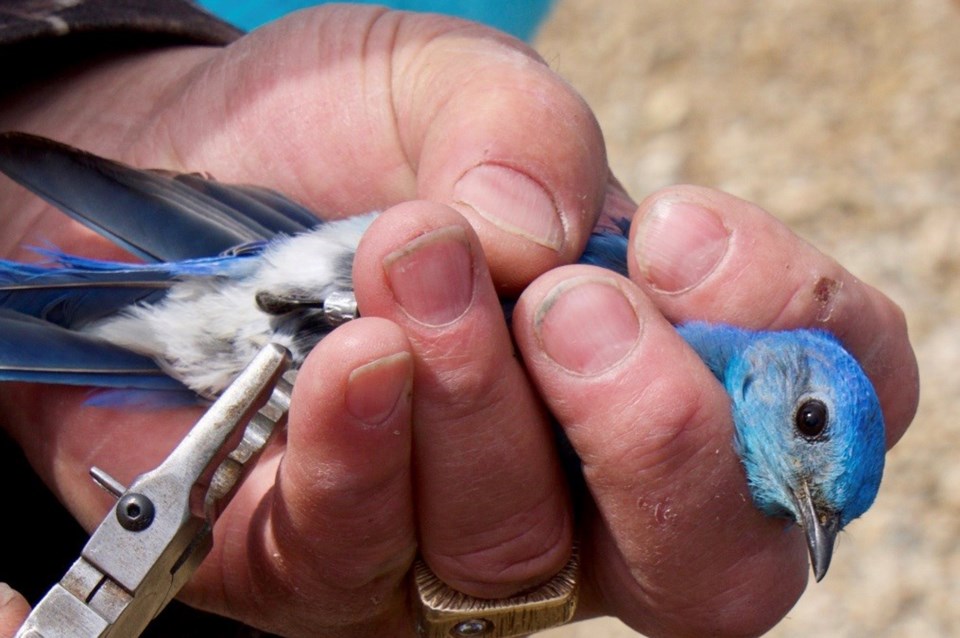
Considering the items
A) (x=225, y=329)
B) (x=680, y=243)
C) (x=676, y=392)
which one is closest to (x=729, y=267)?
(x=680, y=243)

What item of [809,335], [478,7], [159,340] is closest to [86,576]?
[159,340]

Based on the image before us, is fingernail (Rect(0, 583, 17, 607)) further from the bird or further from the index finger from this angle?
the index finger

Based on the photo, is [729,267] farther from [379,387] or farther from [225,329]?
[225,329]

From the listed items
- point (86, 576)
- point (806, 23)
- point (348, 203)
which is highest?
point (86, 576)

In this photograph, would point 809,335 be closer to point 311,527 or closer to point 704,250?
point 704,250

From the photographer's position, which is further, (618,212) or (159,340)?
(618,212)

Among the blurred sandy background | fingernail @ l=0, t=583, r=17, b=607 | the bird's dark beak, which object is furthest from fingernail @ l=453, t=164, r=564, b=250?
the blurred sandy background

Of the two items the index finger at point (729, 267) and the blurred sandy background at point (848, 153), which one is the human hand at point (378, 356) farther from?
the blurred sandy background at point (848, 153)
